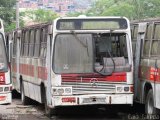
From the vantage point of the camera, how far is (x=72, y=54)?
15383mm

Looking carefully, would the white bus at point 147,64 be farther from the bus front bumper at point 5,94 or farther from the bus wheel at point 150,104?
the bus front bumper at point 5,94

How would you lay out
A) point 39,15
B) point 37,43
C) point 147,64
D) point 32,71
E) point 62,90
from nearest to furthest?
point 147,64 → point 62,90 → point 37,43 → point 32,71 → point 39,15

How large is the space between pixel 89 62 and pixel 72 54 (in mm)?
492

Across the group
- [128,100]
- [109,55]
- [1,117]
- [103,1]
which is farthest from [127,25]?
[103,1]

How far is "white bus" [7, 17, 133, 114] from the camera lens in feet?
50.0

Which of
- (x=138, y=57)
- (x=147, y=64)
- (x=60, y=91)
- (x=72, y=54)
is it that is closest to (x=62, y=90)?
(x=60, y=91)

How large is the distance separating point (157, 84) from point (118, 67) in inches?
69.4

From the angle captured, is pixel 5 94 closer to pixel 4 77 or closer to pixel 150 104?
pixel 4 77

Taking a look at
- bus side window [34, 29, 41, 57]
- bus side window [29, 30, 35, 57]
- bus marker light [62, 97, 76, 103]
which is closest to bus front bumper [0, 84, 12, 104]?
bus marker light [62, 97, 76, 103]

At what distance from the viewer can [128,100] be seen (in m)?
15.4

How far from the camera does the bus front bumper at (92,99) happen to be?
599 inches

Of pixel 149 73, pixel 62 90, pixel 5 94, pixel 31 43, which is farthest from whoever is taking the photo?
pixel 31 43

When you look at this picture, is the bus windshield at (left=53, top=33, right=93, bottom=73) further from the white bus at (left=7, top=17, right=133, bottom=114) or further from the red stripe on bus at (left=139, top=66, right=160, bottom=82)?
the red stripe on bus at (left=139, top=66, right=160, bottom=82)

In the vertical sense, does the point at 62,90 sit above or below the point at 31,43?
below
